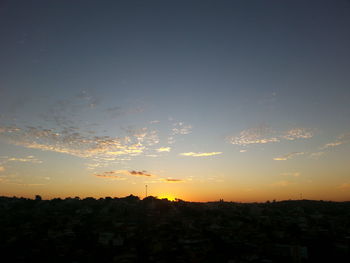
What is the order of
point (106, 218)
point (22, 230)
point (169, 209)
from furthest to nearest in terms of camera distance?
point (169, 209) < point (106, 218) < point (22, 230)

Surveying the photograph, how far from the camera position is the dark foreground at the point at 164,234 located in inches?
418

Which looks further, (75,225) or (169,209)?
(169,209)

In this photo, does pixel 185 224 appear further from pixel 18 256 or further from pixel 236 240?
pixel 18 256

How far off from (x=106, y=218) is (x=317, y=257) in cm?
960

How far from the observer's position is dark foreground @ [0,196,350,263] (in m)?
10.6

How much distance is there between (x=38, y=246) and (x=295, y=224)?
11.4 m

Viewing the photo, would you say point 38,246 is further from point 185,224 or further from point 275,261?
point 275,261

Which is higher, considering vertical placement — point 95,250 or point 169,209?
point 169,209

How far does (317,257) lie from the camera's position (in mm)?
10461

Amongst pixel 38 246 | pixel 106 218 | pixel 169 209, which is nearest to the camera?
pixel 38 246

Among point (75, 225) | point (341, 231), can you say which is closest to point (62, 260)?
point (75, 225)

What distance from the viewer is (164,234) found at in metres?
12.7

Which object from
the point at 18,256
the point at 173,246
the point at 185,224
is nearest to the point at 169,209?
the point at 185,224

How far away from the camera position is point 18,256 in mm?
10789
